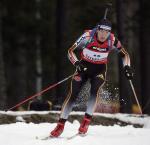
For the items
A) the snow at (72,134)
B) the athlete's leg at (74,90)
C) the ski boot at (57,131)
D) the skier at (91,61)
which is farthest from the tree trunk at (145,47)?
the ski boot at (57,131)

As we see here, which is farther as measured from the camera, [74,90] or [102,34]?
[74,90]

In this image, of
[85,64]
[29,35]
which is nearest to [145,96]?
[29,35]

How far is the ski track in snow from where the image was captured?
1155cm

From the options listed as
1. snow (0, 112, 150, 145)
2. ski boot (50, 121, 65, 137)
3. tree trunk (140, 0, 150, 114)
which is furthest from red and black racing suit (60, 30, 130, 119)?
tree trunk (140, 0, 150, 114)

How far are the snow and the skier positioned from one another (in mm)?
454

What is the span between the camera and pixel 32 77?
3928 cm

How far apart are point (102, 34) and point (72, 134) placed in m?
2.19

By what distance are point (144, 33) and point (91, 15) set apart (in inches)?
87.2

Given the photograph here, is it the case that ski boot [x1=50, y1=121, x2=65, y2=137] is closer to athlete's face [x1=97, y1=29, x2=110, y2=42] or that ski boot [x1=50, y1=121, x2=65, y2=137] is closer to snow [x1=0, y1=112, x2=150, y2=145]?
snow [x1=0, y1=112, x2=150, y2=145]

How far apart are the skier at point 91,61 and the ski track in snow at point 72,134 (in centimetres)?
47

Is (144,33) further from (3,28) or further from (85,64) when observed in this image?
(85,64)

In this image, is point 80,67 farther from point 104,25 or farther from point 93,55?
point 104,25

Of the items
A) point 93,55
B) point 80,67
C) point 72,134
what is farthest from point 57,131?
point 93,55

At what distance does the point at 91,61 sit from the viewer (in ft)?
40.0
